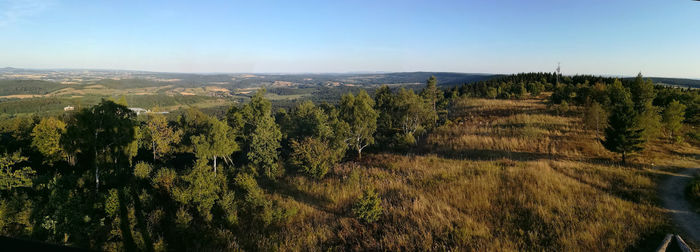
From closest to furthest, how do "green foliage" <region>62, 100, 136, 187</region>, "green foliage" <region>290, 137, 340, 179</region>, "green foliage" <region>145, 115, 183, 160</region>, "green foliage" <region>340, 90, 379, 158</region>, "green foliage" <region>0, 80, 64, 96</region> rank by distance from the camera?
"green foliage" <region>290, 137, 340, 179</region>
"green foliage" <region>62, 100, 136, 187</region>
"green foliage" <region>340, 90, 379, 158</region>
"green foliage" <region>145, 115, 183, 160</region>
"green foliage" <region>0, 80, 64, 96</region>

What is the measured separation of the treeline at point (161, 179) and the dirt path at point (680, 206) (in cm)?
863

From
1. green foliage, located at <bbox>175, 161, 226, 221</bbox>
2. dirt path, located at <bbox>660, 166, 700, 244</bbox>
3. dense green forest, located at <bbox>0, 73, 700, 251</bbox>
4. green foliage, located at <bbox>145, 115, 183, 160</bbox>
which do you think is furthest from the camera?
green foliage, located at <bbox>145, 115, 183, 160</bbox>

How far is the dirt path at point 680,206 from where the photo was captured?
23.6 feet

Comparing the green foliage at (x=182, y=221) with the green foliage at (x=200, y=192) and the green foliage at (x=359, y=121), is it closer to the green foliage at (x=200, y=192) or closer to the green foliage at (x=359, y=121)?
the green foliage at (x=200, y=192)

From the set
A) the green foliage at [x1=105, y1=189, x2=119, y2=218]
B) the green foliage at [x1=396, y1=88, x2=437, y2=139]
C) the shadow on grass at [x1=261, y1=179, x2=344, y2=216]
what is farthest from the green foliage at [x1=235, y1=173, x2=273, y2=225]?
the green foliage at [x1=396, y1=88, x2=437, y2=139]

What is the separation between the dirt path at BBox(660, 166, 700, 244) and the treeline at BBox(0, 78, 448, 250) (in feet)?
28.3

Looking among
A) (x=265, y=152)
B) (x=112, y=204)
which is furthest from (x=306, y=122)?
(x=112, y=204)

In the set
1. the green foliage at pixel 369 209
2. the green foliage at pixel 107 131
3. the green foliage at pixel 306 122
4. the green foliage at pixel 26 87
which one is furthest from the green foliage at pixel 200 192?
the green foliage at pixel 26 87

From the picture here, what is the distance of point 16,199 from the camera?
43.4 feet

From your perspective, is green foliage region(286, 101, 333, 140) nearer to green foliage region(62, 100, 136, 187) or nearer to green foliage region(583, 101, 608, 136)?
green foliage region(62, 100, 136, 187)

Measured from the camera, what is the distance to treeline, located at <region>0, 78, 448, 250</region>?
31.0 ft

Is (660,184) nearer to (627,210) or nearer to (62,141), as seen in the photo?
(627,210)

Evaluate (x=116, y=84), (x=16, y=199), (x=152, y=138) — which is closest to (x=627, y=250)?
(x=16, y=199)

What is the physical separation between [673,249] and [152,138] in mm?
39282
